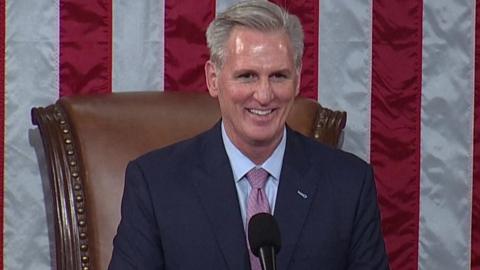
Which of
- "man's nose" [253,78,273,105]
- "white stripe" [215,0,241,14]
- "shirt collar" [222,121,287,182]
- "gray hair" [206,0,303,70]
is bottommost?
"shirt collar" [222,121,287,182]

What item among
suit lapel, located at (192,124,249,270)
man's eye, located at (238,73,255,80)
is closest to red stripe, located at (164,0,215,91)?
suit lapel, located at (192,124,249,270)

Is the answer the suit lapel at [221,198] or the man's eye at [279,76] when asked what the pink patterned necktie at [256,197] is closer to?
the suit lapel at [221,198]

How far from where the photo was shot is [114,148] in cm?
238

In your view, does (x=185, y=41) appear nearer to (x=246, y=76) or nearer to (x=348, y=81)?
(x=348, y=81)

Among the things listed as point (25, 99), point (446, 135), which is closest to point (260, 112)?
point (25, 99)

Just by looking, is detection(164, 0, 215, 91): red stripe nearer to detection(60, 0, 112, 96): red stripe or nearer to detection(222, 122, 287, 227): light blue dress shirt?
detection(60, 0, 112, 96): red stripe

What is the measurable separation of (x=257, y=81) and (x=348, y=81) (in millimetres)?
756

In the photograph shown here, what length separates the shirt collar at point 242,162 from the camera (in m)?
2.09

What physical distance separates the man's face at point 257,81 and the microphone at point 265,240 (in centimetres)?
42

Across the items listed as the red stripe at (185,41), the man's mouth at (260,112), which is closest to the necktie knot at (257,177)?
the man's mouth at (260,112)

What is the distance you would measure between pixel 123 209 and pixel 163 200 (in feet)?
0.27

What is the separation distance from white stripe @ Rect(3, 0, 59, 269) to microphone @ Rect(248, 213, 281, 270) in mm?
1090

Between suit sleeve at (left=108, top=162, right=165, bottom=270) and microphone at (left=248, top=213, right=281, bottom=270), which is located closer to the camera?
microphone at (left=248, top=213, right=281, bottom=270)

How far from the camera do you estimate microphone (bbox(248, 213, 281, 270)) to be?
1.56m
